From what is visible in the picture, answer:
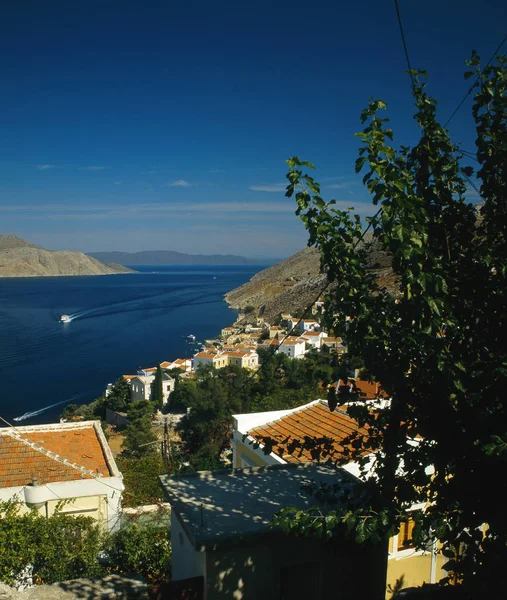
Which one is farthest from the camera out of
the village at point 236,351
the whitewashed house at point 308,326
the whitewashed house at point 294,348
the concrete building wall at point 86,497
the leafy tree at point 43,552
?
the whitewashed house at point 308,326

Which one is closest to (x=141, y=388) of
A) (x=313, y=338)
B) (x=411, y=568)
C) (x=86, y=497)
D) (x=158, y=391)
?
(x=158, y=391)

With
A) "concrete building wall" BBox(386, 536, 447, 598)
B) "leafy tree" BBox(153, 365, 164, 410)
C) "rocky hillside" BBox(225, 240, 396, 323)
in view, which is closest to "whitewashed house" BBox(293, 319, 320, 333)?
"rocky hillside" BBox(225, 240, 396, 323)

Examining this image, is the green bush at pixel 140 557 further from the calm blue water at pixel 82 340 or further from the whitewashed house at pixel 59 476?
the calm blue water at pixel 82 340

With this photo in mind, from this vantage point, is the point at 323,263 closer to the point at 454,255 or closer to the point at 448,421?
the point at 454,255

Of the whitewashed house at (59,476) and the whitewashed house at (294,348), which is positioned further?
the whitewashed house at (294,348)

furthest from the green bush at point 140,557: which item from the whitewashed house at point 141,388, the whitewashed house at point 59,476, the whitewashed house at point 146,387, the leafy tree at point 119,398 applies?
Answer: the whitewashed house at point 141,388

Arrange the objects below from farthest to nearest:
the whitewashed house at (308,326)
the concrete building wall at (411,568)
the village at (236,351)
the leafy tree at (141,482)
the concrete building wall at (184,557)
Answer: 1. the whitewashed house at (308,326)
2. the village at (236,351)
3. the leafy tree at (141,482)
4. the concrete building wall at (411,568)
5. the concrete building wall at (184,557)

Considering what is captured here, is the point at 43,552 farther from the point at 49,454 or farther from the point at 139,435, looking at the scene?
the point at 139,435

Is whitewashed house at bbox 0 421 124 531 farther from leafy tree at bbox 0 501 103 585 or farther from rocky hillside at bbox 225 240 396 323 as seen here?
rocky hillside at bbox 225 240 396 323
